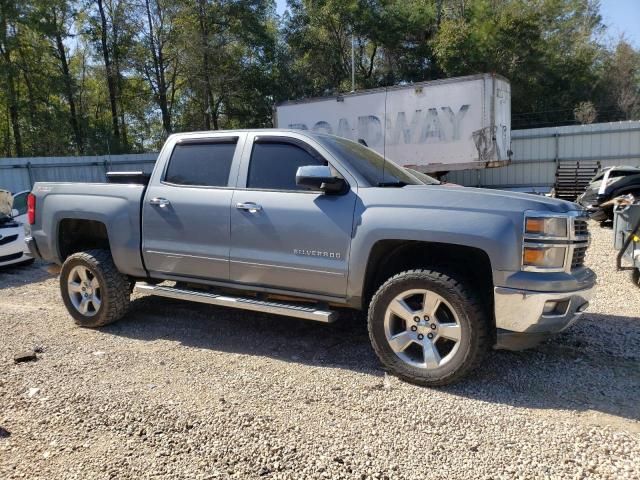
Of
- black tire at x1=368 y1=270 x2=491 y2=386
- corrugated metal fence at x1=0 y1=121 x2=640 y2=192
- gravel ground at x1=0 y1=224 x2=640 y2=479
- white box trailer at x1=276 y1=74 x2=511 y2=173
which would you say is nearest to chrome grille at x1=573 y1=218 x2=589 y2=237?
black tire at x1=368 y1=270 x2=491 y2=386

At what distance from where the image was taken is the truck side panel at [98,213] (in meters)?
4.96

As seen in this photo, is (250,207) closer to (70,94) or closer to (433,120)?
(433,120)

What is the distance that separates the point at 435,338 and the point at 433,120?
41.6 ft

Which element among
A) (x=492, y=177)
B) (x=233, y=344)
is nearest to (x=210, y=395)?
(x=233, y=344)

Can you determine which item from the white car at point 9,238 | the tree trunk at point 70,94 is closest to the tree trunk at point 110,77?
the tree trunk at point 70,94

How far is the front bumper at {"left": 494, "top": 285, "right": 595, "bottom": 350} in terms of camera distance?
11.1 feet

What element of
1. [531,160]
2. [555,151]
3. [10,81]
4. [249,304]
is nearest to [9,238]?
[249,304]

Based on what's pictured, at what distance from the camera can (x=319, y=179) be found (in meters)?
3.91

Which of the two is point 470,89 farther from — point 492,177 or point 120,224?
point 120,224

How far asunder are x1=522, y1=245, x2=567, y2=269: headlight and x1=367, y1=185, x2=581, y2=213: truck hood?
267 mm

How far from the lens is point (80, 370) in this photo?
4156mm

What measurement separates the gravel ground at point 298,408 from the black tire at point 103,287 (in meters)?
0.17

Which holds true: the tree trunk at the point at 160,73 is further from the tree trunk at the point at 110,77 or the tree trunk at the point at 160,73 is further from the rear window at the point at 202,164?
the rear window at the point at 202,164

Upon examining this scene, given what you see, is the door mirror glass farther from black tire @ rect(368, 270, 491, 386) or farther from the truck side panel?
the truck side panel
